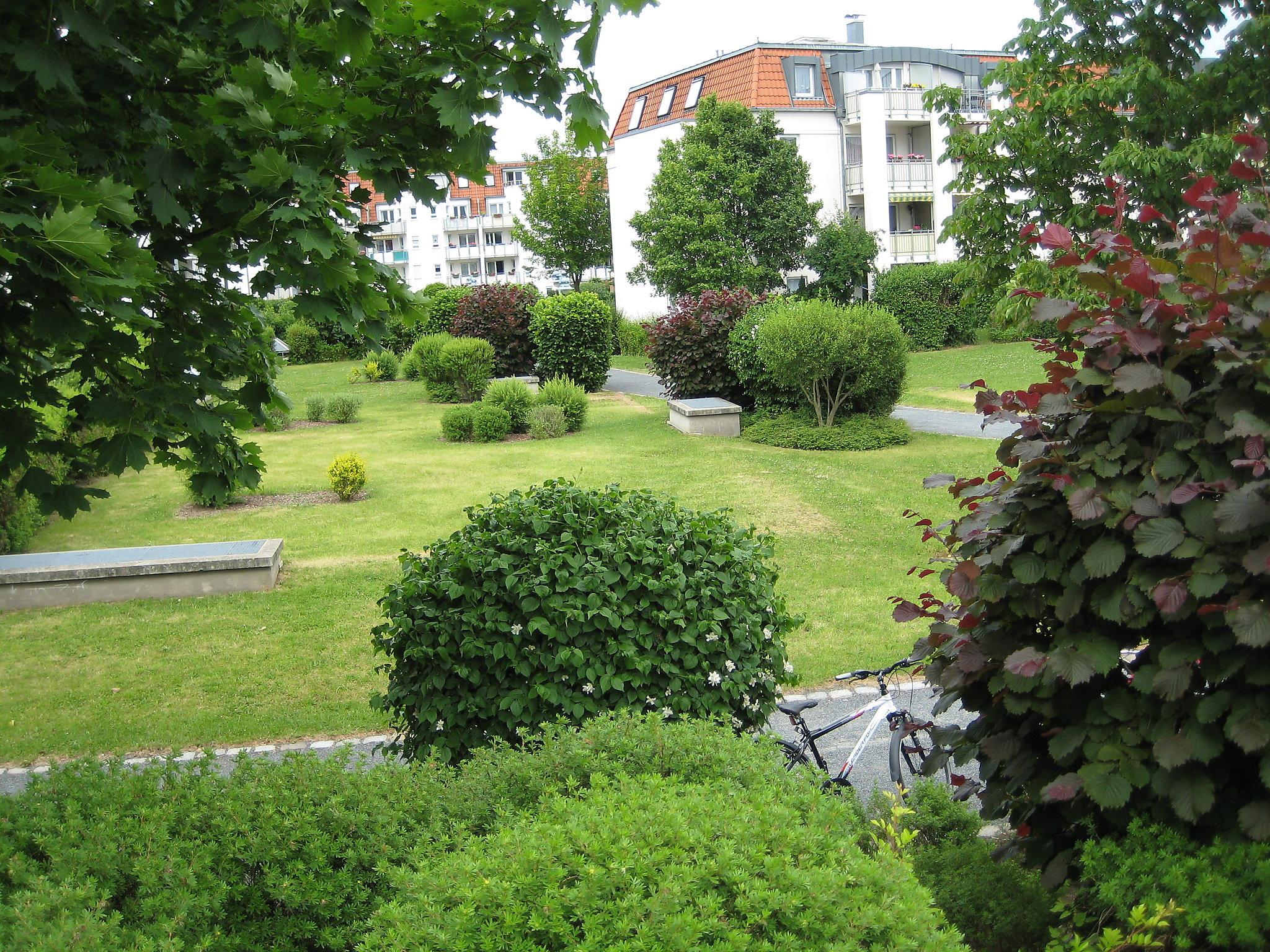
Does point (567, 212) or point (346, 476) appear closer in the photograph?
point (346, 476)

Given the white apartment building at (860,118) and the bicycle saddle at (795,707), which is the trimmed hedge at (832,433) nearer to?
the bicycle saddle at (795,707)

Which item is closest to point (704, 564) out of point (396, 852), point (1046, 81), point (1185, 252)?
point (396, 852)

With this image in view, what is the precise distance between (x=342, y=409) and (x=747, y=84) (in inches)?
926

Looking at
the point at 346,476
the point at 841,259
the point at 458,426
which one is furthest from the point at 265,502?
the point at 841,259

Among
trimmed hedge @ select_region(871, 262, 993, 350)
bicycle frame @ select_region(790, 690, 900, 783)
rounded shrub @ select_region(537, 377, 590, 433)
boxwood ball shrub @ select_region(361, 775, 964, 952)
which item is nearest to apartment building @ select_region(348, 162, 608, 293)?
trimmed hedge @ select_region(871, 262, 993, 350)

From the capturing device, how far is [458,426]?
1947 centimetres

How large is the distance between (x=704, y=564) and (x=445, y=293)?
2942 cm

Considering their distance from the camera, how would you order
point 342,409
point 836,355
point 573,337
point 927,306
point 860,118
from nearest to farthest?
point 836,355 < point 342,409 < point 573,337 < point 927,306 < point 860,118

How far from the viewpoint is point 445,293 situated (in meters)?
32.6

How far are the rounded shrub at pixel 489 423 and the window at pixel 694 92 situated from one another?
25850mm

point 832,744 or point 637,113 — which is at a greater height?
point 637,113

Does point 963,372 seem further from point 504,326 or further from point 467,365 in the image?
point 467,365

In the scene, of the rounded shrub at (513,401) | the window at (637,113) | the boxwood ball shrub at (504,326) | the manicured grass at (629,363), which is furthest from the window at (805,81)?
the rounded shrub at (513,401)

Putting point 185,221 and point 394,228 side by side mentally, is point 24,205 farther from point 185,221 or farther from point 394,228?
point 394,228
